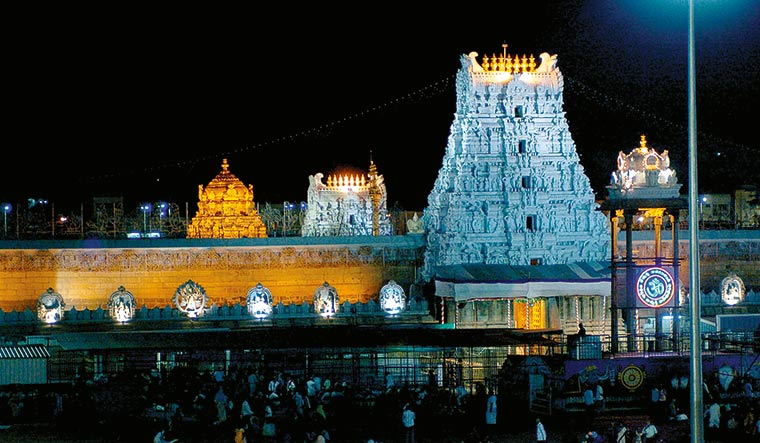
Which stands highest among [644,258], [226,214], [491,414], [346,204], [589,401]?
[346,204]

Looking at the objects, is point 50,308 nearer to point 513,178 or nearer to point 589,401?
point 513,178

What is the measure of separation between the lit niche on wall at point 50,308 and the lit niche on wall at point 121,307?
1.60 meters

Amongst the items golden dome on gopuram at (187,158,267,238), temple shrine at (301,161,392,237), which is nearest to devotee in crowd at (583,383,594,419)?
golden dome on gopuram at (187,158,267,238)

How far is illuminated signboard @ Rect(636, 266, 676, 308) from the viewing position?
3719 cm

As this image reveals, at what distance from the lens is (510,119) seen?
48.5 meters

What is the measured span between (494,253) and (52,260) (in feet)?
52.9

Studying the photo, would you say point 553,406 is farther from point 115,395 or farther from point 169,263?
point 169,263

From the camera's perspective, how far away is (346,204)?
204 ft

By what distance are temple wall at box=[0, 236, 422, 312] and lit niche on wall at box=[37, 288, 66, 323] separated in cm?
474

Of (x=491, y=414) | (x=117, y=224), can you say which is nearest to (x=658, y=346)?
(x=491, y=414)

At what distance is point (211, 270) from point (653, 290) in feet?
60.8

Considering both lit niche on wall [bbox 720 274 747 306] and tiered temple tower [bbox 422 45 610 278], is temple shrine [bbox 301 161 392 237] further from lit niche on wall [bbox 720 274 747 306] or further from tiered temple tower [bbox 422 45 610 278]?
lit niche on wall [bbox 720 274 747 306]

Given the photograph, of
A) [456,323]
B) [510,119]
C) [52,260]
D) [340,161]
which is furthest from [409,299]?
[340,161]

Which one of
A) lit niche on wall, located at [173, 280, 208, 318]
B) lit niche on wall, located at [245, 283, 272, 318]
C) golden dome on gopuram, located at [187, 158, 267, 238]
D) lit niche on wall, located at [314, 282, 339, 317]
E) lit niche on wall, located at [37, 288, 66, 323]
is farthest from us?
golden dome on gopuram, located at [187, 158, 267, 238]
